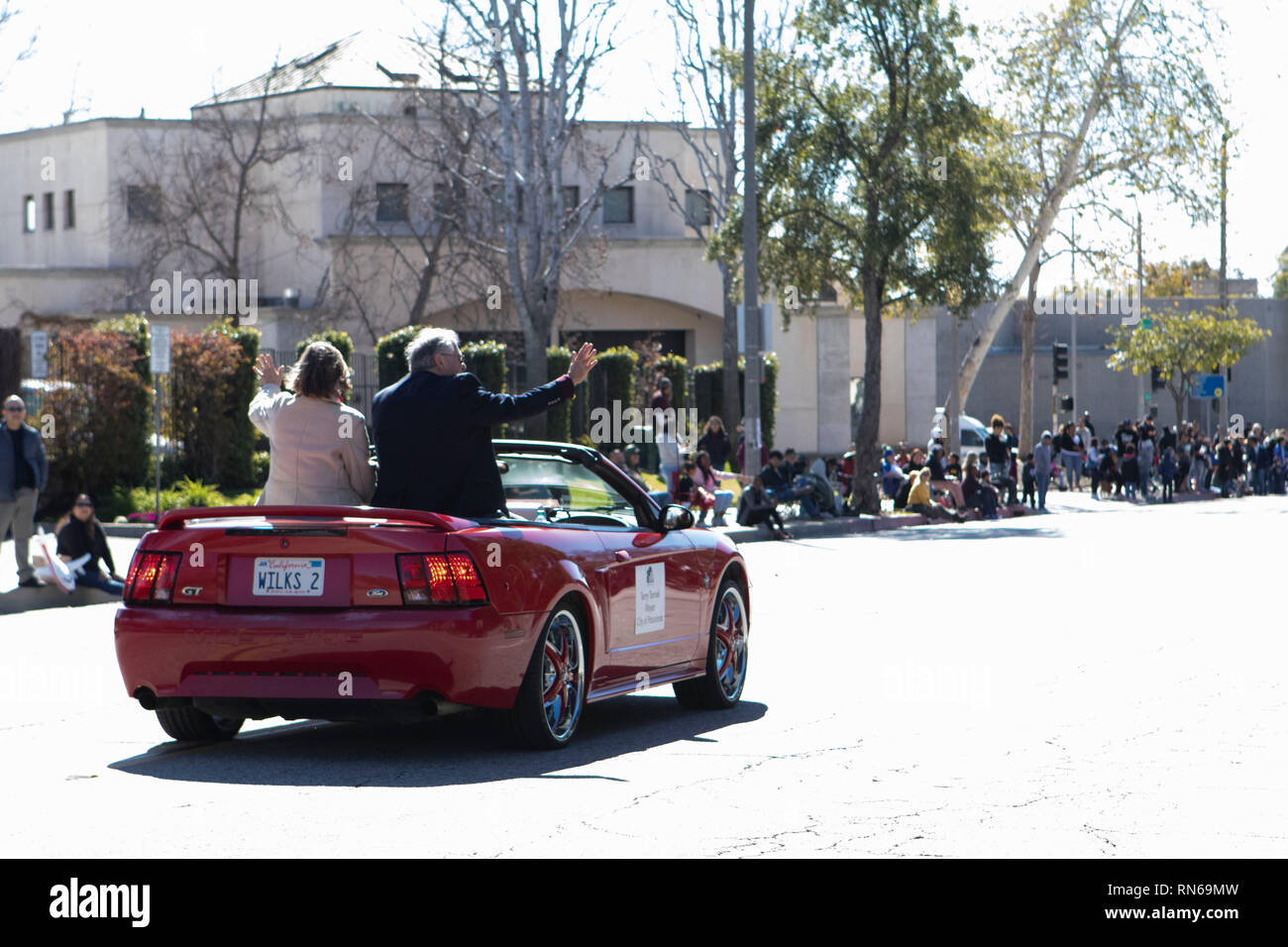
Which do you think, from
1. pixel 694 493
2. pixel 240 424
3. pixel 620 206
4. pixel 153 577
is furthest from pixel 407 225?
pixel 153 577

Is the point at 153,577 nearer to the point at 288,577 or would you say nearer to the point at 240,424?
the point at 288,577

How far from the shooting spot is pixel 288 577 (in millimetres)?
7391

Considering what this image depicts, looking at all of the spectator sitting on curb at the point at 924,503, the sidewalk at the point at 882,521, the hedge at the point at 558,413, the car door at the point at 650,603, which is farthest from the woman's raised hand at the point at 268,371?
the hedge at the point at 558,413

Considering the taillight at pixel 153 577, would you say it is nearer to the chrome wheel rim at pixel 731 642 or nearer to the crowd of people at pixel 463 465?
the crowd of people at pixel 463 465

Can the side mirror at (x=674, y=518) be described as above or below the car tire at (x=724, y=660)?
above

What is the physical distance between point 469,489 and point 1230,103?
101ft

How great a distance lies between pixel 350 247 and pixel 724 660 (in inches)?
1519

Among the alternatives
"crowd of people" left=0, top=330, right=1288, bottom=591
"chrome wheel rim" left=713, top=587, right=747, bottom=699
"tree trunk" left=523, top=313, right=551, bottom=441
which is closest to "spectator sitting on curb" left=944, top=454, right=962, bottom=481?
"crowd of people" left=0, top=330, right=1288, bottom=591

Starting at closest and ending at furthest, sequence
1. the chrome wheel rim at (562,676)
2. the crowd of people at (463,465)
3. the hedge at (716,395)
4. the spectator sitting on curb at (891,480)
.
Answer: the chrome wheel rim at (562,676), the crowd of people at (463,465), the spectator sitting on curb at (891,480), the hedge at (716,395)

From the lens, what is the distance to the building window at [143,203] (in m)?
49.2

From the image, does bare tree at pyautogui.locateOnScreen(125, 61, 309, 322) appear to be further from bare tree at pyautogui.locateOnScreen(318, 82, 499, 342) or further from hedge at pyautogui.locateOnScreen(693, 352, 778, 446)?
hedge at pyautogui.locateOnScreen(693, 352, 778, 446)

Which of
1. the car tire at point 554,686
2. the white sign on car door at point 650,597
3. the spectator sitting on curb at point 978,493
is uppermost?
the white sign on car door at point 650,597
